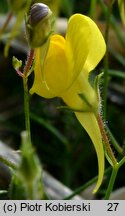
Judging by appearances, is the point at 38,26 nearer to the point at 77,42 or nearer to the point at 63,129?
the point at 77,42

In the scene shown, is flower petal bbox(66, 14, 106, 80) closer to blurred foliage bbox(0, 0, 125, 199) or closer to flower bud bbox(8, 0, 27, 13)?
flower bud bbox(8, 0, 27, 13)

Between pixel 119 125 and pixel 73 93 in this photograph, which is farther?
pixel 119 125

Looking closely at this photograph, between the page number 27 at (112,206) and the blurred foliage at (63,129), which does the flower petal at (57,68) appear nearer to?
the page number 27 at (112,206)

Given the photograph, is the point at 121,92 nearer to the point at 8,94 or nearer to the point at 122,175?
the point at 122,175

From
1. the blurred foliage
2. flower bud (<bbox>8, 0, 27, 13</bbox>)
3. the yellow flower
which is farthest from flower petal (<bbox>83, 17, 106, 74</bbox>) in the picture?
the blurred foliage

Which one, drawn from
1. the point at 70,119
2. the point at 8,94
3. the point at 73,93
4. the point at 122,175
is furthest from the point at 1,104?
the point at 73,93
